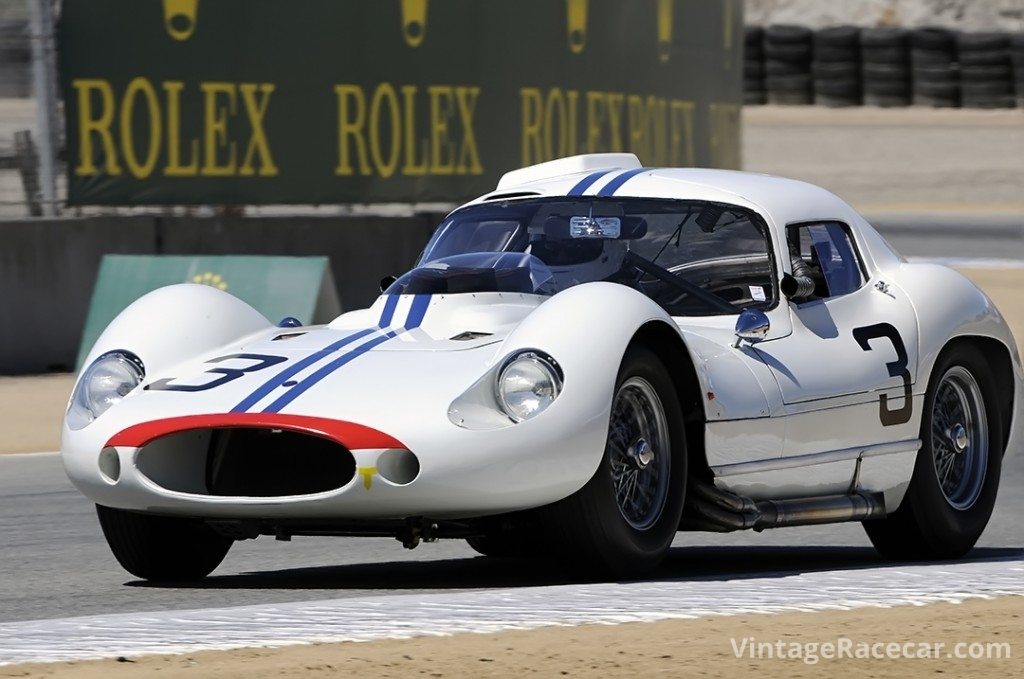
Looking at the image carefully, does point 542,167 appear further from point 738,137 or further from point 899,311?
point 738,137

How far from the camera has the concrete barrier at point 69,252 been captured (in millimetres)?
15461

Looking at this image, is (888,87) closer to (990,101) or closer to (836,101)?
(836,101)

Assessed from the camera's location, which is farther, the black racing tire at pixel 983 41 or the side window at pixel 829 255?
the black racing tire at pixel 983 41

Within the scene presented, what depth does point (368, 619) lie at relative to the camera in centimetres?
538

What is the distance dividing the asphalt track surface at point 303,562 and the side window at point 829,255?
3.35 feet

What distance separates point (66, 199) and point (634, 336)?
32.1ft

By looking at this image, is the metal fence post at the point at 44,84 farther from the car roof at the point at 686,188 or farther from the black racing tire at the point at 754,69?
the black racing tire at the point at 754,69

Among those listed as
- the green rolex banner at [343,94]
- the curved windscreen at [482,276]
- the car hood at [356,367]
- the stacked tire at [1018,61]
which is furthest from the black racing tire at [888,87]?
the car hood at [356,367]

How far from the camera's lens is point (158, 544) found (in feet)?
22.8

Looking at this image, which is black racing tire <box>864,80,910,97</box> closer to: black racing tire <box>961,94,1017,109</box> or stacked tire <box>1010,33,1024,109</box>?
black racing tire <box>961,94,1017,109</box>

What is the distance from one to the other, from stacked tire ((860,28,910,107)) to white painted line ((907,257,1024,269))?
19.4 m

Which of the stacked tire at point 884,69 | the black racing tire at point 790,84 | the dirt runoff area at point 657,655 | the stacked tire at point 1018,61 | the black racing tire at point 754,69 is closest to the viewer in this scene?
the dirt runoff area at point 657,655

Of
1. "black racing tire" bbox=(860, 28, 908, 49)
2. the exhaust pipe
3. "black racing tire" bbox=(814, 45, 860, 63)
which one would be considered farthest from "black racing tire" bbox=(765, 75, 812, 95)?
the exhaust pipe

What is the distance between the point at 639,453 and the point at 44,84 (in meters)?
9.72
